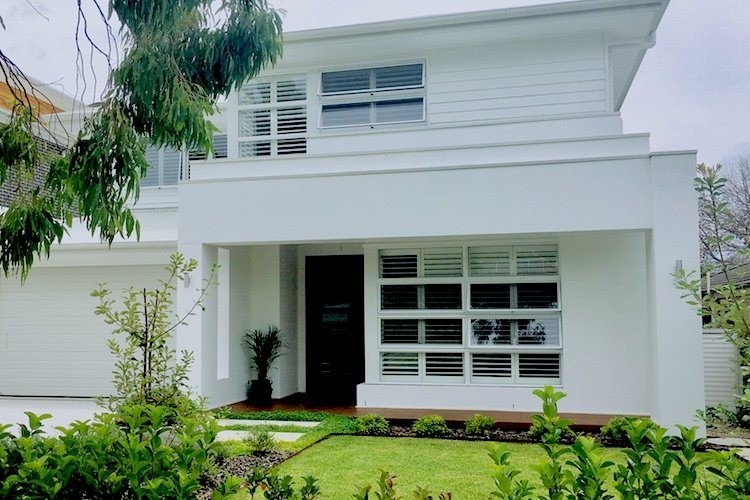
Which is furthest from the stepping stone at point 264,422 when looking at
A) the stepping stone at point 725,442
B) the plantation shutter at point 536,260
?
the stepping stone at point 725,442

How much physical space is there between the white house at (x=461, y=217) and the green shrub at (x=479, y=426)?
4.88ft

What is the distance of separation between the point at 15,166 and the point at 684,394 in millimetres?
9182

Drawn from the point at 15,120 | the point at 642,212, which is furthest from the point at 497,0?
the point at 15,120

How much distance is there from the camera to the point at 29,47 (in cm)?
827

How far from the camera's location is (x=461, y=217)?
10664 mm

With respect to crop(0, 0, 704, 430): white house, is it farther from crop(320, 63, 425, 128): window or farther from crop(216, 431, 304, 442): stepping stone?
crop(216, 431, 304, 442): stepping stone

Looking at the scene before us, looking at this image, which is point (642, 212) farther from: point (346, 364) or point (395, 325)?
point (346, 364)

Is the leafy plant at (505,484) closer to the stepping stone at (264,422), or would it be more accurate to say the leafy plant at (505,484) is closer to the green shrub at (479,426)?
the green shrub at (479,426)

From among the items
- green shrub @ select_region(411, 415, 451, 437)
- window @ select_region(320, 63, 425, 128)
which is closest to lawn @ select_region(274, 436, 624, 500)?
green shrub @ select_region(411, 415, 451, 437)

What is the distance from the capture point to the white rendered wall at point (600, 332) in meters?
11.1

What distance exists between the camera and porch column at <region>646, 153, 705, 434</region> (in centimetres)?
943

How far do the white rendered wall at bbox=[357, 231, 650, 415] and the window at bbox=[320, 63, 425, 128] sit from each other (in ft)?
13.6

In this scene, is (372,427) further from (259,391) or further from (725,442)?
(725,442)

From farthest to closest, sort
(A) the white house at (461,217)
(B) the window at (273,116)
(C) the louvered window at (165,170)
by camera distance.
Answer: (C) the louvered window at (165,170) → (B) the window at (273,116) → (A) the white house at (461,217)
